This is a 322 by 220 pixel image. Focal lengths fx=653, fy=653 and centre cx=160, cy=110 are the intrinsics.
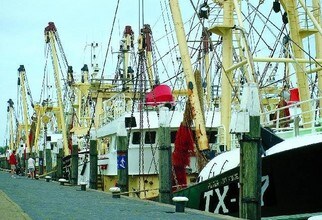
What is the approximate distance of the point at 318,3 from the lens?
20094 millimetres

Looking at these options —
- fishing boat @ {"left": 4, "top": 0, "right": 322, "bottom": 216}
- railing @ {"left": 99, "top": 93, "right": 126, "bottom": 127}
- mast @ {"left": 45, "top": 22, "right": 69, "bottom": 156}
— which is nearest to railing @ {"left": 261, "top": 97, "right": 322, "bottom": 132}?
fishing boat @ {"left": 4, "top": 0, "right": 322, "bottom": 216}

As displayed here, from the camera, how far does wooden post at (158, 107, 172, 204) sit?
1695cm

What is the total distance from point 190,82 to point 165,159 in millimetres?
3982

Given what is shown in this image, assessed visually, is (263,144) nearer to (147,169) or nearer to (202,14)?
(202,14)

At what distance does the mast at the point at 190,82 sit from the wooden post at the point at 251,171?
25.5ft

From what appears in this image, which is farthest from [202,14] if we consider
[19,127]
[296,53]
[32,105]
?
[19,127]

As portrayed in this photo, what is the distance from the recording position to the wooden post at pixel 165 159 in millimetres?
16953

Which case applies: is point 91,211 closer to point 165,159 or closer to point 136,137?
point 165,159

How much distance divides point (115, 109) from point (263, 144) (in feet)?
48.0

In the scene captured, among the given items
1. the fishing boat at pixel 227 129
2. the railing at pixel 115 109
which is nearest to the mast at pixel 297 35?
the fishing boat at pixel 227 129

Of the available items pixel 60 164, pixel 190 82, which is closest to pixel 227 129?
pixel 190 82

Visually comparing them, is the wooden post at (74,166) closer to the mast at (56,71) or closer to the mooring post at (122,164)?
the mooring post at (122,164)

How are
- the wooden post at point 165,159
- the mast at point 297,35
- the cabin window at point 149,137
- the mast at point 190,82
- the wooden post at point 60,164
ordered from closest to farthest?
the wooden post at point 165,159, the mast at point 297,35, the mast at point 190,82, the cabin window at point 149,137, the wooden post at point 60,164

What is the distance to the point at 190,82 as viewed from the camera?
66.3 ft
